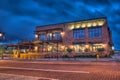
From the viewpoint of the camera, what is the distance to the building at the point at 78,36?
117ft

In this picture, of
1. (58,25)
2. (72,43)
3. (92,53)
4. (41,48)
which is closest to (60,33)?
(58,25)

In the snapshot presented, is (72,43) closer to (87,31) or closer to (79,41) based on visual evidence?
(79,41)

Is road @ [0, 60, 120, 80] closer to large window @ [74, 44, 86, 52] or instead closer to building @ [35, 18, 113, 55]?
building @ [35, 18, 113, 55]

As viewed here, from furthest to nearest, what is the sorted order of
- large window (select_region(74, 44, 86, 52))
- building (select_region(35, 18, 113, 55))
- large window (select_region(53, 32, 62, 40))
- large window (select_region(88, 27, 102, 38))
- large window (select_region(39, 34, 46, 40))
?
large window (select_region(39, 34, 46, 40))
large window (select_region(53, 32, 62, 40))
large window (select_region(74, 44, 86, 52))
large window (select_region(88, 27, 102, 38))
building (select_region(35, 18, 113, 55))

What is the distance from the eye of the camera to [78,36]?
3897 centimetres

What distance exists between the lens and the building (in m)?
35.5

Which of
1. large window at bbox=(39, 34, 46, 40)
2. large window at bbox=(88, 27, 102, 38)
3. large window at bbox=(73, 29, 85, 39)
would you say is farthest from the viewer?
large window at bbox=(39, 34, 46, 40)

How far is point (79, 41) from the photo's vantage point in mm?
38531

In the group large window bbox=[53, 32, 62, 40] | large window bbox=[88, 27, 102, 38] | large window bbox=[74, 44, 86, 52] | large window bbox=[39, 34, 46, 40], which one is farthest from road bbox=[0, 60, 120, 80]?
large window bbox=[39, 34, 46, 40]

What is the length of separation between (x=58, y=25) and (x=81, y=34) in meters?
8.14

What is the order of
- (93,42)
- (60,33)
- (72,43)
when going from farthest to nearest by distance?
(60,33) < (72,43) < (93,42)

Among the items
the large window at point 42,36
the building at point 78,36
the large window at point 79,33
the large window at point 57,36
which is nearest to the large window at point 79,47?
the building at point 78,36

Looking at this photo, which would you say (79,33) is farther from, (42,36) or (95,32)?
(42,36)

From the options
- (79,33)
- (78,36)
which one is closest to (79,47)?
(78,36)
